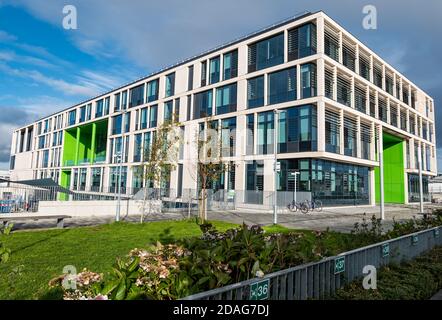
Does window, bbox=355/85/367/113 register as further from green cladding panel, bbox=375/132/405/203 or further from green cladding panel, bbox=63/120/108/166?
green cladding panel, bbox=63/120/108/166

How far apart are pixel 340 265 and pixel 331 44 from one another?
30.7 metres

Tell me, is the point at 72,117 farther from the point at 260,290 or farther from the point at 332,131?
the point at 260,290

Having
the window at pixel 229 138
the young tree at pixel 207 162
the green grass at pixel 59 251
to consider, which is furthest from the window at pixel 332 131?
the green grass at pixel 59 251

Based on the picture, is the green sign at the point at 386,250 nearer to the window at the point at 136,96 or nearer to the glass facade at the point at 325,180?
the glass facade at the point at 325,180

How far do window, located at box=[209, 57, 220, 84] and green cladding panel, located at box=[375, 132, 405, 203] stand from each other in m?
25.0

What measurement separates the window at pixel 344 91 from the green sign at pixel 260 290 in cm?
3073

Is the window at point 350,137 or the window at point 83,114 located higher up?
the window at point 83,114

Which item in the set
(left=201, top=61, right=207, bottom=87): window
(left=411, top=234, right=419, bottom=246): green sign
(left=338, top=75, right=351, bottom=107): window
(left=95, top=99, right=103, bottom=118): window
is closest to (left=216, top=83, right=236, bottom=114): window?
(left=201, top=61, right=207, bottom=87): window

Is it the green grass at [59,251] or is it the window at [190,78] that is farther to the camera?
the window at [190,78]

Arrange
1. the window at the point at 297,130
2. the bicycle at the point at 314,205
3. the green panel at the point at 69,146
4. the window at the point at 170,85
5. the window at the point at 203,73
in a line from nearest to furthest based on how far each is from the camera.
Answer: the bicycle at the point at 314,205
the window at the point at 297,130
the window at the point at 203,73
the window at the point at 170,85
the green panel at the point at 69,146

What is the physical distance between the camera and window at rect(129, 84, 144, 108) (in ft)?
158

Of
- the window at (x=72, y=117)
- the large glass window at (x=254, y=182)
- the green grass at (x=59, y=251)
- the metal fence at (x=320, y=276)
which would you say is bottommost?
the green grass at (x=59, y=251)

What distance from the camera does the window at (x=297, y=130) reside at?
94.6 feet
